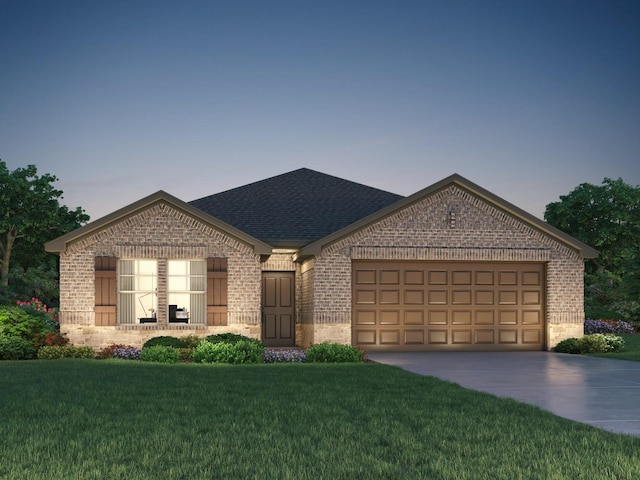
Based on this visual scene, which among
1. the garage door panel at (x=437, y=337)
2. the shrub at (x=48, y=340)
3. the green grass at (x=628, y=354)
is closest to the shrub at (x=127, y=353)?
the shrub at (x=48, y=340)

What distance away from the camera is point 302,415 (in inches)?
404

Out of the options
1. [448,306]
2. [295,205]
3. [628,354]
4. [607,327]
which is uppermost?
[295,205]

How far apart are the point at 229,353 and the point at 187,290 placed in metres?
4.04

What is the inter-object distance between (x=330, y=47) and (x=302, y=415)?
54.9ft

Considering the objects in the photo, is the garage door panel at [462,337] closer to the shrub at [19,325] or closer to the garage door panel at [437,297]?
the garage door panel at [437,297]

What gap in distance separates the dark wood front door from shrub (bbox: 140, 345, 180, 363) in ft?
20.4

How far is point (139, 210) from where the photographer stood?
22.7m

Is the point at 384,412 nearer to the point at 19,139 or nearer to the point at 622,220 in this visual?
the point at 19,139

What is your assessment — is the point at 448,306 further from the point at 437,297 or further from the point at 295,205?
the point at 295,205

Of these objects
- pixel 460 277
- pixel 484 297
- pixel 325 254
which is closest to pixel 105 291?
pixel 325 254

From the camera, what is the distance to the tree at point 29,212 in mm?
45000

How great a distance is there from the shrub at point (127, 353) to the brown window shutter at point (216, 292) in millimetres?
2412

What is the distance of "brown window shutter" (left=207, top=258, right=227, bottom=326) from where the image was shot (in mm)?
22641

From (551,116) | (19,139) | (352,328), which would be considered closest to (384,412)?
(352,328)
